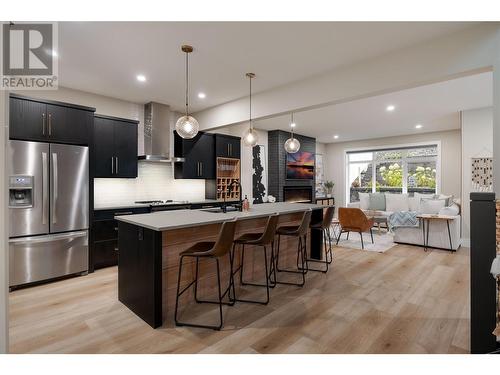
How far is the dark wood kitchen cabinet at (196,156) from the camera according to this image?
17.9 feet

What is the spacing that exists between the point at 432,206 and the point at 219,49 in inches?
234

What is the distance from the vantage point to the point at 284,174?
7.79m

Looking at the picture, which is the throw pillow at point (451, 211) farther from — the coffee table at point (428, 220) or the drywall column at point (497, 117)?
the drywall column at point (497, 117)

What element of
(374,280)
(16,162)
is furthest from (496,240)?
(16,162)

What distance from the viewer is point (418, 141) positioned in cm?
811

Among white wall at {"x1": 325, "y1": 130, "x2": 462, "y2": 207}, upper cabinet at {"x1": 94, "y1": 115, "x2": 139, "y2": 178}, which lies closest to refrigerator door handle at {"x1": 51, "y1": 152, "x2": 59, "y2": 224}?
upper cabinet at {"x1": 94, "y1": 115, "x2": 139, "y2": 178}

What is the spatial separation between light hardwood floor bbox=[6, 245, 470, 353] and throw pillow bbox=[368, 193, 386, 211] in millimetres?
4384

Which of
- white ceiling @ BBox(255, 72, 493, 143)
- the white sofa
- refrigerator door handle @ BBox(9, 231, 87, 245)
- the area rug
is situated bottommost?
the area rug

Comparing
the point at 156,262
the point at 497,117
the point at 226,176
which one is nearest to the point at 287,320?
the point at 156,262

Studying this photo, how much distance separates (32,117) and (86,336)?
2787 mm

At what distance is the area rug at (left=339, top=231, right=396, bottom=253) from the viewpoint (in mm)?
5320

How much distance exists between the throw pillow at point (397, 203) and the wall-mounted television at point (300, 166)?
2350mm

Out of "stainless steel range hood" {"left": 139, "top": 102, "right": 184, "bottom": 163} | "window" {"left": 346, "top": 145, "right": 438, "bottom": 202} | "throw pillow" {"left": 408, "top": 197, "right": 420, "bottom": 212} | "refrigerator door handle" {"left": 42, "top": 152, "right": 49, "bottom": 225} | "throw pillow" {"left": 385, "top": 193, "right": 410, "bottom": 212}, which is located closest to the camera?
"refrigerator door handle" {"left": 42, "top": 152, "right": 49, "bottom": 225}

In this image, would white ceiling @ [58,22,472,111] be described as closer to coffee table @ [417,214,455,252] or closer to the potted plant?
coffee table @ [417,214,455,252]
